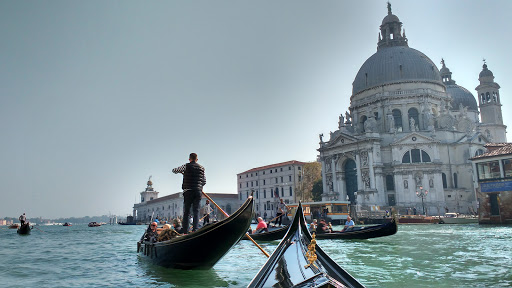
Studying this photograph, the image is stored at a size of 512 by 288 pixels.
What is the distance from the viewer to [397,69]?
149 feet

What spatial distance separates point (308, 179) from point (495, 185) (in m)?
30.5

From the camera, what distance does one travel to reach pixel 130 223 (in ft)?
264

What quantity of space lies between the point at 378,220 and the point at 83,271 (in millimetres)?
26779

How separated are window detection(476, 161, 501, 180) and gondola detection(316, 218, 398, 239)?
1319 centimetres

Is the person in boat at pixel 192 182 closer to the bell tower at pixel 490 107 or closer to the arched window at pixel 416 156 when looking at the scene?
the arched window at pixel 416 156

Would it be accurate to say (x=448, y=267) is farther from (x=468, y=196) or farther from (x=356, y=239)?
(x=468, y=196)

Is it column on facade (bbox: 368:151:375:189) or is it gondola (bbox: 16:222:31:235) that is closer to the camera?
gondola (bbox: 16:222:31:235)

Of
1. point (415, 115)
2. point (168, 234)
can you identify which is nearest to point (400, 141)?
point (415, 115)

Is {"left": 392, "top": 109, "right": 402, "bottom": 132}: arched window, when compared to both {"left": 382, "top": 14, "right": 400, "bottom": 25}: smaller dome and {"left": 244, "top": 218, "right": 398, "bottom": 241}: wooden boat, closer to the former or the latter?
{"left": 382, "top": 14, "right": 400, "bottom": 25}: smaller dome

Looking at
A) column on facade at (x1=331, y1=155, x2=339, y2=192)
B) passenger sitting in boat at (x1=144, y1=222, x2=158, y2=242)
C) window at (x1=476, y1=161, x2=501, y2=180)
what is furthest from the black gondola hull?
window at (x1=476, y1=161, x2=501, y2=180)

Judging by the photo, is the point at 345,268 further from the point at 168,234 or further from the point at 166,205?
the point at 166,205

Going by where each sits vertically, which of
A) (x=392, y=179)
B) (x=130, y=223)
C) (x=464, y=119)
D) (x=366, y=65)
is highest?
(x=366, y=65)

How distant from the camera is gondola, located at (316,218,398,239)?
14.4 m

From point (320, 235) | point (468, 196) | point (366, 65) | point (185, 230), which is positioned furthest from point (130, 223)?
point (185, 230)
